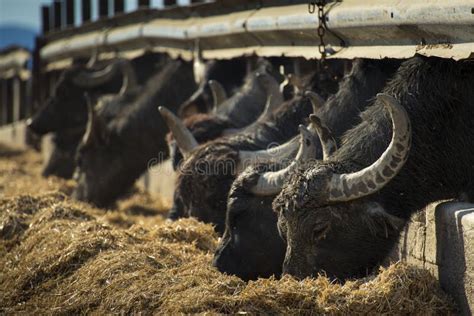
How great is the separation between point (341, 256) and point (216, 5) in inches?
278

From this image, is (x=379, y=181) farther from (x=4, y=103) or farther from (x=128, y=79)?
(x=4, y=103)

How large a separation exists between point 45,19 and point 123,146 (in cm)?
1401

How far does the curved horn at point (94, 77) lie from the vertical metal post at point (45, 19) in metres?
11.0

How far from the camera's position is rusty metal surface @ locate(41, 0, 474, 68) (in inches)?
298

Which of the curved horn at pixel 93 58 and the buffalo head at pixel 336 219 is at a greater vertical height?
the curved horn at pixel 93 58

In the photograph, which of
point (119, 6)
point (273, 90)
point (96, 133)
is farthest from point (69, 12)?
point (273, 90)

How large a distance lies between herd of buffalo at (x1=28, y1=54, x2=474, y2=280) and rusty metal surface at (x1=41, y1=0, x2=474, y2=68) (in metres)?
0.20

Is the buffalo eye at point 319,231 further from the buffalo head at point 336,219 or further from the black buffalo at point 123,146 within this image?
the black buffalo at point 123,146

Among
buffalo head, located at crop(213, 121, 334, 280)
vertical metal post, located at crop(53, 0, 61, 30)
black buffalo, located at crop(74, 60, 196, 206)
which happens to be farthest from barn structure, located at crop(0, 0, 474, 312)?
vertical metal post, located at crop(53, 0, 61, 30)

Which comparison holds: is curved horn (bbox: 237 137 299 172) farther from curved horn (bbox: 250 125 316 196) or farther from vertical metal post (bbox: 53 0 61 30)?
vertical metal post (bbox: 53 0 61 30)

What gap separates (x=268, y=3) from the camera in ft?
38.9

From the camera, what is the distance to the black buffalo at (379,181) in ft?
22.0

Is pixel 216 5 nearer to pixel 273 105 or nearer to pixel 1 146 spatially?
pixel 273 105

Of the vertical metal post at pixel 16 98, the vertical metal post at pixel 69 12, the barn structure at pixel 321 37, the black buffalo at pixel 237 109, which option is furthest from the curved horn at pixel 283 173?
the vertical metal post at pixel 16 98
